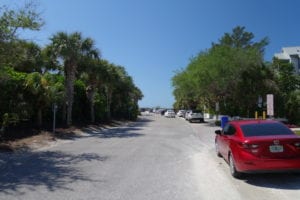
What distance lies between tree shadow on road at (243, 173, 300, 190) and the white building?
69.7 m

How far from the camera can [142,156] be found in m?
14.5

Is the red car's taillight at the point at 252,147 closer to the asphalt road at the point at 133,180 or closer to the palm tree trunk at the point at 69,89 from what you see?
the asphalt road at the point at 133,180

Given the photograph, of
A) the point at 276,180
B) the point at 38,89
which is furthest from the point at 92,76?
the point at 276,180

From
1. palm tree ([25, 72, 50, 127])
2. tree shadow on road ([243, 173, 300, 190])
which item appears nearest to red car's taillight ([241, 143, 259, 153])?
tree shadow on road ([243, 173, 300, 190])

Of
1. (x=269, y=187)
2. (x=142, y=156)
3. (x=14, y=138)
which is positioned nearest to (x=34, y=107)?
(x=14, y=138)

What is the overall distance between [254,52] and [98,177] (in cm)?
3725

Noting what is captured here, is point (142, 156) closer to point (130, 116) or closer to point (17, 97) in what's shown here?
point (17, 97)

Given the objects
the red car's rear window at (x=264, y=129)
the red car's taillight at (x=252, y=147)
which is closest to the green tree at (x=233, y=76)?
the red car's rear window at (x=264, y=129)

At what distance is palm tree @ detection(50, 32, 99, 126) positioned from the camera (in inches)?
1184

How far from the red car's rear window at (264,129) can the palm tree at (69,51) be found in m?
21.7

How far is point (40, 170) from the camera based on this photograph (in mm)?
11359

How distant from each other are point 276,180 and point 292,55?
72236 millimetres

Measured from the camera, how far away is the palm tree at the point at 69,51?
30062mm

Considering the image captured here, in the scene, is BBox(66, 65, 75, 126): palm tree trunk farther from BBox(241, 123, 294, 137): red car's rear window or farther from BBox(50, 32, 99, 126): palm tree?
BBox(241, 123, 294, 137): red car's rear window
